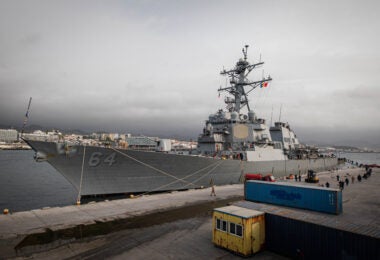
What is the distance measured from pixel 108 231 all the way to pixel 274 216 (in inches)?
255

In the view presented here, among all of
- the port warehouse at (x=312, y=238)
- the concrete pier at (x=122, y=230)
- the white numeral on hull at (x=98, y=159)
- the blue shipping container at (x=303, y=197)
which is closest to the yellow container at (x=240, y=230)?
the port warehouse at (x=312, y=238)

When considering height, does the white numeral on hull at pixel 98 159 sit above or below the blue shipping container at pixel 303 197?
above

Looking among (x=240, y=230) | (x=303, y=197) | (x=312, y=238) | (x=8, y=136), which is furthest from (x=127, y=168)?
(x=8, y=136)

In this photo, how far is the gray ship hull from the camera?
15094 mm

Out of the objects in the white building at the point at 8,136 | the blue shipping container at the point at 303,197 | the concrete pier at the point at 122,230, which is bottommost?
the concrete pier at the point at 122,230

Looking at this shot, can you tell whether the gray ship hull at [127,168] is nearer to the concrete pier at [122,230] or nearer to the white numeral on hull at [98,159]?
the white numeral on hull at [98,159]

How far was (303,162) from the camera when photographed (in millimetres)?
32594

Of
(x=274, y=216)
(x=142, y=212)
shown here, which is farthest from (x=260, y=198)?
(x=142, y=212)

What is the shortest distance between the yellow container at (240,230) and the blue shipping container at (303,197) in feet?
9.31

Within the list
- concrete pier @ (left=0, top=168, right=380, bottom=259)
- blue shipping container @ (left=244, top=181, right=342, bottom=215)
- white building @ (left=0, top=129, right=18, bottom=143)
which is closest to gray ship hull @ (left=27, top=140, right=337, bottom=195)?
concrete pier @ (left=0, top=168, right=380, bottom=259)

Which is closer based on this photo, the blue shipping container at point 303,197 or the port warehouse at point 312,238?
the port warehouse at point 312,238

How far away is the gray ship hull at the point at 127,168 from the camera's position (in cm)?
1509

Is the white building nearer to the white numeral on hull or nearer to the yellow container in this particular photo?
the white numeral on hull

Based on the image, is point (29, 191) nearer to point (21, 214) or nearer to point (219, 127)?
point (21, 214)
